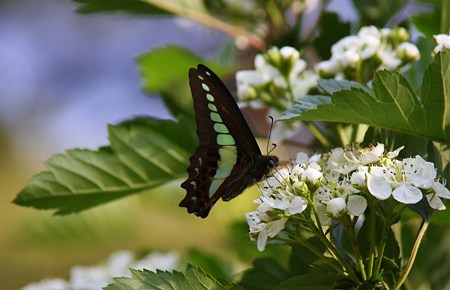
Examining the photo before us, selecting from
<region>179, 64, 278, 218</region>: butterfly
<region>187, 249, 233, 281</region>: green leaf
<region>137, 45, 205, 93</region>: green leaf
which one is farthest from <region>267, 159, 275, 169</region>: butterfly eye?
<region>137, 45, 205, 93</region>: green leaf

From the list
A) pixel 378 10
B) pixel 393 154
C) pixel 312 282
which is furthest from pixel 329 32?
pixel 312 282

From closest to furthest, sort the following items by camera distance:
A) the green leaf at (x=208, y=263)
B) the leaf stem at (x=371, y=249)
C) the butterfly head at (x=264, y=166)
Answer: the leaf stem at (x=371, y=249) < the butterfly head at (x=264, y=166) < the green leaf at (x=208, y=263)

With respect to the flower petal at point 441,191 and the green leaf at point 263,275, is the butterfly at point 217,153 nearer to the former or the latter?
the green leaf at point 263,275

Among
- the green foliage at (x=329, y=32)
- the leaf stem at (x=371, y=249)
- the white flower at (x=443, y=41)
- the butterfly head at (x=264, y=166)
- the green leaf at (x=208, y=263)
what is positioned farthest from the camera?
the green leaf at (x=208, y=263)

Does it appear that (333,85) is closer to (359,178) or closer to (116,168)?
(359,178)

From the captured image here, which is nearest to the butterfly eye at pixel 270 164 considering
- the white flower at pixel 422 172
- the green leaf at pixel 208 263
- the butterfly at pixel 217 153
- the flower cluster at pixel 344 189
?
the butterfly at pixel 217 153

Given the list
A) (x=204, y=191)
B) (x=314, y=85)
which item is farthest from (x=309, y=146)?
(x=204, y=191)

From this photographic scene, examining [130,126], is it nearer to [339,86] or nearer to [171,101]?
[171,101]

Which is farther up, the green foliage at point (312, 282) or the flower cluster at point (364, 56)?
the flower cluster at point (364, 56)
